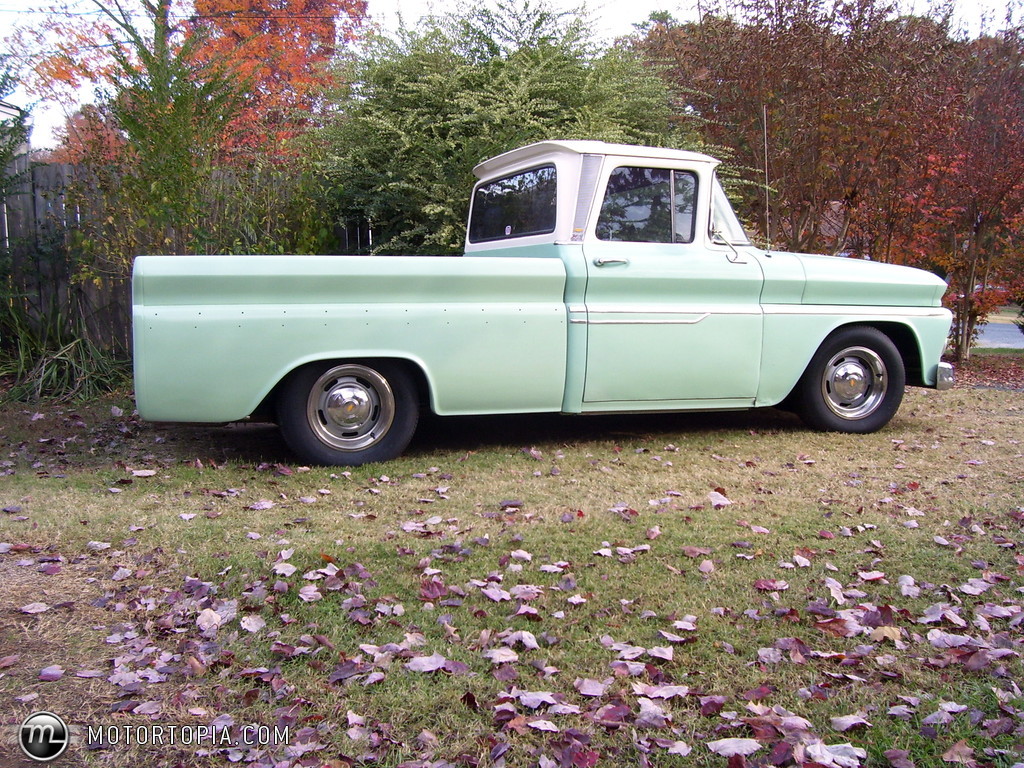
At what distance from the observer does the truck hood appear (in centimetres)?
614

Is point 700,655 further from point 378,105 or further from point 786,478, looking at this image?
point 378,105

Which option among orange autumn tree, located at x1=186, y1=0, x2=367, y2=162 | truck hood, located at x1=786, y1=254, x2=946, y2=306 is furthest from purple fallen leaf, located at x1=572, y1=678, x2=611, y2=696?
orange autumn tree, located at x1=186, y1=0, x2=367, y2=162

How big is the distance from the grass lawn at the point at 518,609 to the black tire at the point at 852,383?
788mm

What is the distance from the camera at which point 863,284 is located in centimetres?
626

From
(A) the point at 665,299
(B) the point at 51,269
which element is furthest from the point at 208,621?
(B) the point at 51,269

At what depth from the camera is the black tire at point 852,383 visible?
628 cm

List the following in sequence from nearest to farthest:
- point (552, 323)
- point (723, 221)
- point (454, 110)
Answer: point (552, 323) → point (723, 221) → point (454, 110)

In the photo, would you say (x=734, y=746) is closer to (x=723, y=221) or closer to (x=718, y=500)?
(x=718, y=500)

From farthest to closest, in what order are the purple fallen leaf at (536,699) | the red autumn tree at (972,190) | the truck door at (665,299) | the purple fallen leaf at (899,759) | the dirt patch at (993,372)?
the red autumn tree at (972,190), the dirt patch at (993,372), the truck door at (665,299), the purple fallen leaf at (536,699), the purple fallen leaf at (899,759)

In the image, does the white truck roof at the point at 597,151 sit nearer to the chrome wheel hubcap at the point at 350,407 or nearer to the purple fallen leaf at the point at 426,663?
the chrome wheel hubcap at the point at 350,407

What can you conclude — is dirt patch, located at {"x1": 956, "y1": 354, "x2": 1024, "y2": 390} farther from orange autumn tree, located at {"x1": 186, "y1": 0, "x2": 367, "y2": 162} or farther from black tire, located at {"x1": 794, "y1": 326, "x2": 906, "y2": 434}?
orange autumn tree, located at {"x1": 186, "y1": 0, "x2": 367, "y2": 162}

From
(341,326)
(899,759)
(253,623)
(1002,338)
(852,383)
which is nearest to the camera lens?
(899,759)

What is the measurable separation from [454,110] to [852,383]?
5149 mm

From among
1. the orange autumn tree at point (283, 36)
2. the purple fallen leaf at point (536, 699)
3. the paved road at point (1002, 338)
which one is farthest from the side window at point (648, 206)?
the paved road at point (1002, 338)
